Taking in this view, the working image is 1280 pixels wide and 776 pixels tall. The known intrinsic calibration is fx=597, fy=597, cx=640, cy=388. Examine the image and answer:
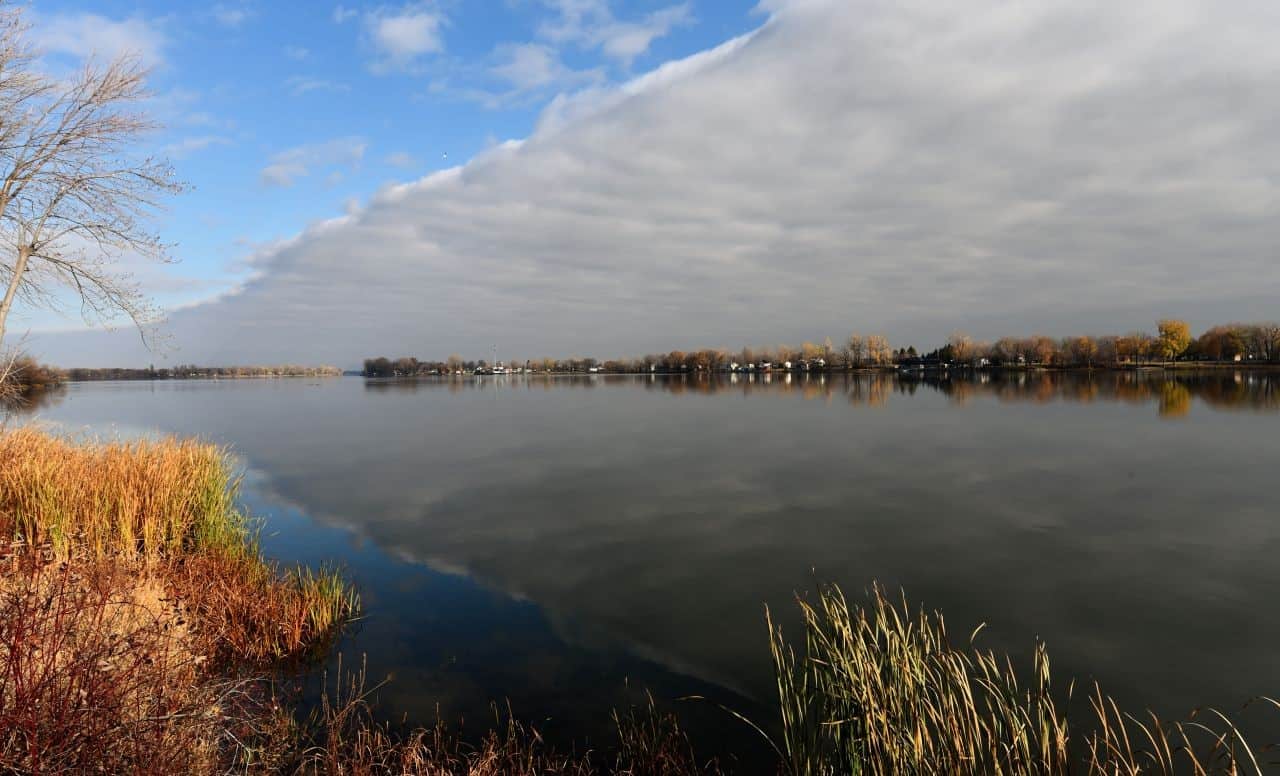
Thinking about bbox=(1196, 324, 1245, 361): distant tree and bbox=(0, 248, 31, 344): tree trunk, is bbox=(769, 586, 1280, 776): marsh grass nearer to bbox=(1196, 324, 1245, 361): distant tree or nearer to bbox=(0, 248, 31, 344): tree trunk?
bbox=(0, 248, 31, 344): tree trunk

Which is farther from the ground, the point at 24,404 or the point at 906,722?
the point at 24,404

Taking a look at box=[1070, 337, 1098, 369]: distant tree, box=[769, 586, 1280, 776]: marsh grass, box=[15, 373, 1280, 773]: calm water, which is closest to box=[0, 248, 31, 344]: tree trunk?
box=[15, 373, 1280, 773]: calm water

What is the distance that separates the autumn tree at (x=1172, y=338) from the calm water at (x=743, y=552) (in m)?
130

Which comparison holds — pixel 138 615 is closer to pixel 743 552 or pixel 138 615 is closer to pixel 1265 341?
pixel 743 552

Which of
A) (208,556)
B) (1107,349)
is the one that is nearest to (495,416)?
(208,556)

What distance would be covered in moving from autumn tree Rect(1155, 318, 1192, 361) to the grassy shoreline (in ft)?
522

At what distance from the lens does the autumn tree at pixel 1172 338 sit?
125m

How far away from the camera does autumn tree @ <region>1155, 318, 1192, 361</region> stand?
125375 mm

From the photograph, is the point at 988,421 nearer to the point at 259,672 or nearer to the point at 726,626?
the point at 726,626

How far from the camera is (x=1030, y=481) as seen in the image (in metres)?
17.7

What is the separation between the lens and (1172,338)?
125250 millimetres

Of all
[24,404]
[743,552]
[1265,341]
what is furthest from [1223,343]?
[24,404]

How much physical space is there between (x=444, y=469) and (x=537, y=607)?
13.8 metres

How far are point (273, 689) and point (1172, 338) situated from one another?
6552 inches
